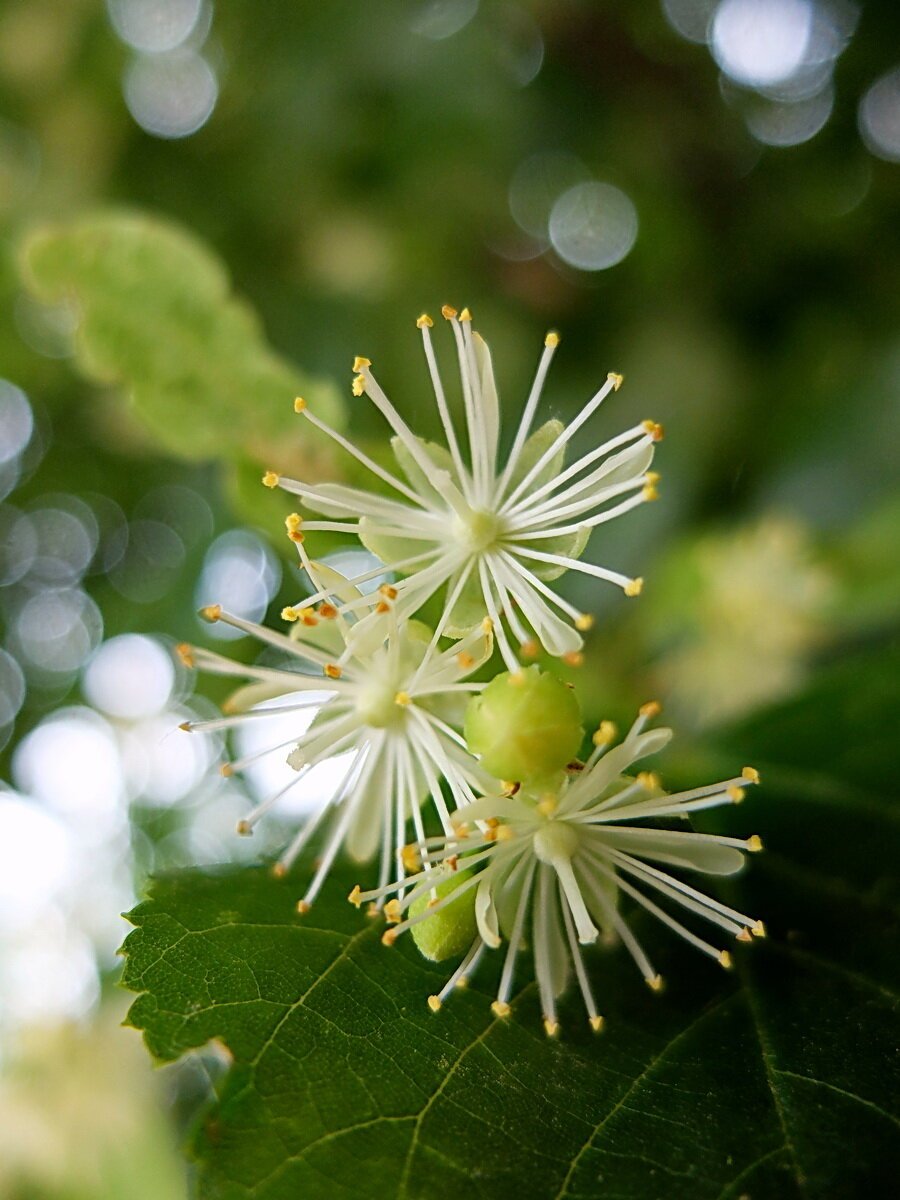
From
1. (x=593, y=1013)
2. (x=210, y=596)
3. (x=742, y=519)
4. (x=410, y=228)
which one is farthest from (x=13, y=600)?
(x=593, y=1013)

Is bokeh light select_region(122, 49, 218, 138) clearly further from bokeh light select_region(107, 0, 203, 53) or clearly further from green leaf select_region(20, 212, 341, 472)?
green leaf select_region(20, 212, 341, 472)

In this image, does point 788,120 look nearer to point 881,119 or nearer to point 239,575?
point 881,119

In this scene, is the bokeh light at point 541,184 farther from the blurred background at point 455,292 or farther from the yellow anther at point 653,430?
the yellow anther at point 653,430

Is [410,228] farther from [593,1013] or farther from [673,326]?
[593,1013]

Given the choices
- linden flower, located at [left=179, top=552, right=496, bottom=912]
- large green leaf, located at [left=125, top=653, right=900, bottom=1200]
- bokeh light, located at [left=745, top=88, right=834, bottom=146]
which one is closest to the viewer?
large green leaf, located at [left=125, top=653, right=900, bottom=1200]

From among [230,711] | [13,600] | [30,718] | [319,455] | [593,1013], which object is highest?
[13,600]

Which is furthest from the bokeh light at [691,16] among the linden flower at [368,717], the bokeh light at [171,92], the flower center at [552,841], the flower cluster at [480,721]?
the flower center at [552,841]

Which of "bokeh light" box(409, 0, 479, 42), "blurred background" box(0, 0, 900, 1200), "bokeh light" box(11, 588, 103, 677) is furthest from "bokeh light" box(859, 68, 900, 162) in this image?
"bokeh light" box(11, 588, 103, 677)
